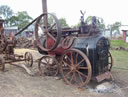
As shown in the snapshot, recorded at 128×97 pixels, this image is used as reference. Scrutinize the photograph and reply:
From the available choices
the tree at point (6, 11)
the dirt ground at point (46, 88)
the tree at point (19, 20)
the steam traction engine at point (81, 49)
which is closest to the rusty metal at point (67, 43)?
the steam traction engine at point (81, 49)

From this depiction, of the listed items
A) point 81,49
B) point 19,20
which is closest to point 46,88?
point 81,49

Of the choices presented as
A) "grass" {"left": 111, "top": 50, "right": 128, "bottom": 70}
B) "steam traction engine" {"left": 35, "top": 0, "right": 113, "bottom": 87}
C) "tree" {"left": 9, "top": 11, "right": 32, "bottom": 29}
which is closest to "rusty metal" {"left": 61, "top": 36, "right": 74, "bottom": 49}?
"steam traction engine" {"left": 35, "top": 0, "right": 113, "bottom": 87}

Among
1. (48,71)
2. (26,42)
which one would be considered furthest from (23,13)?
(48,71)

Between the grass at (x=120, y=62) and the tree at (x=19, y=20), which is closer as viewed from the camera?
the grass at (x=120, y=62)

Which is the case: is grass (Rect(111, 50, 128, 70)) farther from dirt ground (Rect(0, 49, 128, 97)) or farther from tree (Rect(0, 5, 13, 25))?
tree (Rect(0, 5, 13, 25))

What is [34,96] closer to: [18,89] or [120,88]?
[18,89]

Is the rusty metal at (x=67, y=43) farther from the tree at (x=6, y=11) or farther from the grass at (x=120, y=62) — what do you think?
the tree at (x=6, y=11)

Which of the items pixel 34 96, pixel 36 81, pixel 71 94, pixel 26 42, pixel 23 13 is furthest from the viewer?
pixel 23 13

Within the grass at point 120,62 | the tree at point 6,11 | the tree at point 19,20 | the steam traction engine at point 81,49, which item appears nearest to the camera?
the steam traction engine at point 81,49

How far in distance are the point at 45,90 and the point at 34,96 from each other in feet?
1.37

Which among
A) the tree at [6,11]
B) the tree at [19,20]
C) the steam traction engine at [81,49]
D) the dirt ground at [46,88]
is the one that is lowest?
the dirt ground at [46,88]

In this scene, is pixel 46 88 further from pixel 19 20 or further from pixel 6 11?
pixel 6 11

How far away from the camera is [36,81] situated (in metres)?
4.18

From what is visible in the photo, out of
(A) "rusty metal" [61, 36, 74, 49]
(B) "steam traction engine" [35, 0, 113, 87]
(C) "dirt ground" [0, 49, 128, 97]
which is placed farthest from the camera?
(A) "rusty metal" [61, 36, 74, 49]
